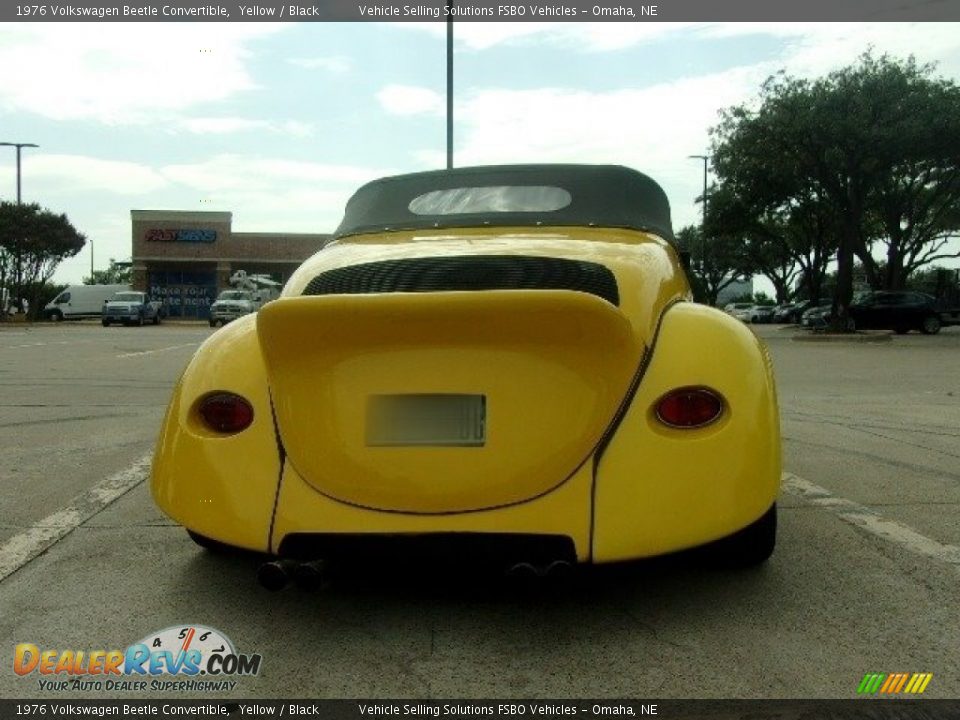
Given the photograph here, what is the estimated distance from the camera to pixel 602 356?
2.77 m

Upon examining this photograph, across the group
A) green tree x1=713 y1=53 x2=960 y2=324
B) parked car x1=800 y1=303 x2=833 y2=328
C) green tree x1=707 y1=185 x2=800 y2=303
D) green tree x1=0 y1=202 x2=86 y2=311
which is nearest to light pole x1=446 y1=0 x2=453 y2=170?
green tree x1=713 y1=53 x2=960 y2=324

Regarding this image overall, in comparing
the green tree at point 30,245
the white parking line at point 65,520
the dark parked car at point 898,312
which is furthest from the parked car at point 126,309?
the white parking line at point 65,520

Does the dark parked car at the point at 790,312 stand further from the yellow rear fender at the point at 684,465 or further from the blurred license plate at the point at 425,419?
the blurred license plate at the point at 425,419

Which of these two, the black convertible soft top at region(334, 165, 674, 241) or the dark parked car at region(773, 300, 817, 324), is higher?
the black convertible soft top at region(334, 165, 674, 241)

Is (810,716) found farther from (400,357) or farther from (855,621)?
(400,357)

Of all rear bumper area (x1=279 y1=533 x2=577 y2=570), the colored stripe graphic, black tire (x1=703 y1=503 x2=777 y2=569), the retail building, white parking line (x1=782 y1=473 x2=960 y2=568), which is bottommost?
the colored stripe graphic

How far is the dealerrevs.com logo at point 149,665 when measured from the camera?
2.48 m

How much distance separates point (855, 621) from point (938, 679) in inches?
17.6

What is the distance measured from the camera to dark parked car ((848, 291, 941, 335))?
33.3 meters

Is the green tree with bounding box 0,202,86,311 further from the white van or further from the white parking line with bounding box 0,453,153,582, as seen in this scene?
the white parking line with bounding box 0,453,153,582

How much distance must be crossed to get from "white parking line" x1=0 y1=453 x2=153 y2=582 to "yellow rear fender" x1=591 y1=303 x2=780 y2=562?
85.3 inches

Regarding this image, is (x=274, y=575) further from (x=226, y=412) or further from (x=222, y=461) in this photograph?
(x=226, y=412)

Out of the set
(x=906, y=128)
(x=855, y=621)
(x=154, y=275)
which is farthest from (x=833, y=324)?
(x=154, y=275)

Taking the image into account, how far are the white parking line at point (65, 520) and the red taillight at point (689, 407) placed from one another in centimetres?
233
